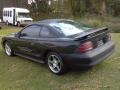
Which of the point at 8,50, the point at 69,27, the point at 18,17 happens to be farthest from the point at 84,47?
the point at 18,17

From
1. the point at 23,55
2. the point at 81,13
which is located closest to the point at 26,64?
the point at 23,55

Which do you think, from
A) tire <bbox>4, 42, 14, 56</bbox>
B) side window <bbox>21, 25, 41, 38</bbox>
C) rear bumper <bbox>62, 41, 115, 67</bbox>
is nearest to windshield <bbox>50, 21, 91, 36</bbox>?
side window <bbox>21, 25, 41, 38</bbox>

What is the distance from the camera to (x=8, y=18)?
102 feet

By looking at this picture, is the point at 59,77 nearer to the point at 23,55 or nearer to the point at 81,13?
the point at 23,55

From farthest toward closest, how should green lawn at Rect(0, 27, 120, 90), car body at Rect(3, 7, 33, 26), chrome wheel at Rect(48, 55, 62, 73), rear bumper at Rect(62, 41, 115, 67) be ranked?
car body at Rect(3, 7, 33, 26) < chrome wheel at Rect(48, 55, 62, 73) < green lawn at Rect(0, 27, 120, 90) < rear bumper at Rect(62, 41, 115, 67)

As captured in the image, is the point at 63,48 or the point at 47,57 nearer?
the point at 63,48

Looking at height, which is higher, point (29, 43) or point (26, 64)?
point (29, 43)

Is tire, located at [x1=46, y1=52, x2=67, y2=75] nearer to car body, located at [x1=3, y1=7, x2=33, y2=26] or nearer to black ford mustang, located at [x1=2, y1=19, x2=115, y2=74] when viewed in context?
black ford mustang, located at [x1=2, y1=19, x2=115, y2=74]

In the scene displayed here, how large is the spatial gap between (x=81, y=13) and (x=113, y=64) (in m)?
26.6

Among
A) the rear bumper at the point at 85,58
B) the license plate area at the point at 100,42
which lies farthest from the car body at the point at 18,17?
the rear bumper at the point at 85,58

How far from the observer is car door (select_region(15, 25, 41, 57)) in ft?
23.8

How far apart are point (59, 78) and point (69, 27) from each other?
152 cm

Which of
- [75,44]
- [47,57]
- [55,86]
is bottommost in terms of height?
[55,86]

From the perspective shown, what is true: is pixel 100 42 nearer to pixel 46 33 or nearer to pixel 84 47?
pixel 84 47
